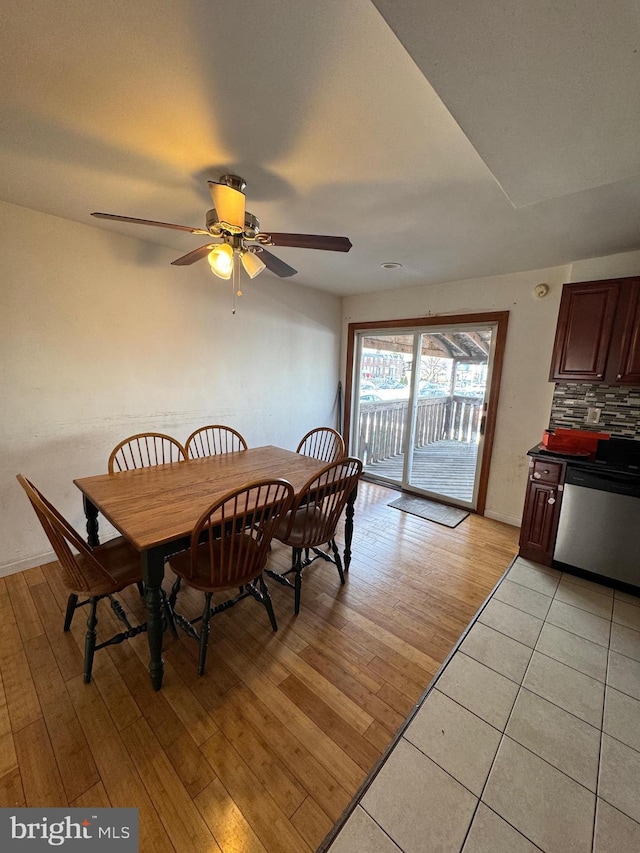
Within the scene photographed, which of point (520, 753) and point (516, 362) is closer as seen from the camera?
point (520, 753)

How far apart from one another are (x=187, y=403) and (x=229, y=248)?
168 centimetres

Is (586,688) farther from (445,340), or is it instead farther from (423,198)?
(445,340)

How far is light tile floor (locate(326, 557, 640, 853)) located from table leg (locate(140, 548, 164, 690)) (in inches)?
36.8

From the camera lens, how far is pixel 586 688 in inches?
63.1

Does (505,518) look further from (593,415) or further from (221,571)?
(221,571)

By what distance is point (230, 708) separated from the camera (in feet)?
4.80

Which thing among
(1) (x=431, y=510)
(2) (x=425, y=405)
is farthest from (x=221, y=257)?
(2) (x=425, y=405)

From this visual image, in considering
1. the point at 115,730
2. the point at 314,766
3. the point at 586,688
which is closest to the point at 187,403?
the point at 115,730

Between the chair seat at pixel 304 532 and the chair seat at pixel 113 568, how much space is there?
0.75 m

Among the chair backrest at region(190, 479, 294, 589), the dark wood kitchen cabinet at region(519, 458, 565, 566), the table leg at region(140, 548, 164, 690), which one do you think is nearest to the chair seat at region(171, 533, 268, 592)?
the chair backrest at region(190, 479, 294, 589)

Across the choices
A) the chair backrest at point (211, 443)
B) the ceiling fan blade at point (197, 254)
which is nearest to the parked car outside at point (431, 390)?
the chair backrest at point (211, 443)

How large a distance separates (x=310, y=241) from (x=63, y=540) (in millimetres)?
1779

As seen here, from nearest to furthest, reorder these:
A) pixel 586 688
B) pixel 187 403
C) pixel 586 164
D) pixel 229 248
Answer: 1. pixel 586 164
2. pixel 586 688
3. pixel 229 248
4. pixel 187 403

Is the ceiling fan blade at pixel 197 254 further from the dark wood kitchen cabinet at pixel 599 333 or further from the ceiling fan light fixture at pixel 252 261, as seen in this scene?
the dark wood kitchen cabinet at pixel 599 333
